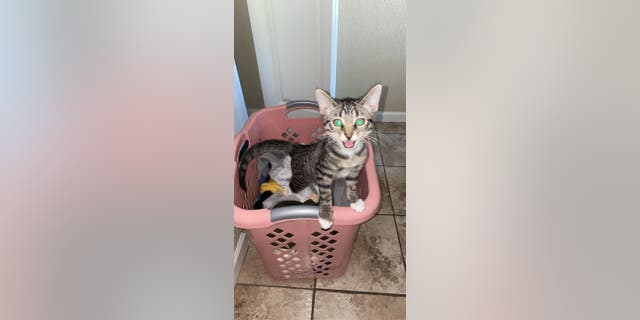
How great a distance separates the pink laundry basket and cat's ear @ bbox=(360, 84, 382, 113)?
17 centimetres

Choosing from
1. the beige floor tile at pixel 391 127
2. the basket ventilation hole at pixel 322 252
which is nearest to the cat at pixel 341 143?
the basket ventilation hole at pixel 322 252

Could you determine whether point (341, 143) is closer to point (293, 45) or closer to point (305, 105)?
point (305, 105)

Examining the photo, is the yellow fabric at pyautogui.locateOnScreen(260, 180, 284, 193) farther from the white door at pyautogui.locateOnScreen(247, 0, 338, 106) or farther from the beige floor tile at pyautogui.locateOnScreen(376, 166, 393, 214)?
the white door at pyautogui.locateOnScreen(247, 0, 338, 106)

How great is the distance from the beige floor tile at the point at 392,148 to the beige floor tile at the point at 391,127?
0.18ft

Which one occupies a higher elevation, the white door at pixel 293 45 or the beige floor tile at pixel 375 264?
the white door at pixel 293 45

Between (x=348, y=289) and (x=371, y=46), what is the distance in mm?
1410

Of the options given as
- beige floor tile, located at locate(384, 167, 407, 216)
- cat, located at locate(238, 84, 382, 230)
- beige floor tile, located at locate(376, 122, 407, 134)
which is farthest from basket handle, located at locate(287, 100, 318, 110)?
beige floor tile, located at locate(376, 122, 407, 134)

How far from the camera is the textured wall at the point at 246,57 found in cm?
155

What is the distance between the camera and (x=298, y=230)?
3.28 ft

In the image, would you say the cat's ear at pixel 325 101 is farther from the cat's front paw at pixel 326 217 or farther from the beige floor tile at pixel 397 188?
the beige floor tile at pixel 397 188
